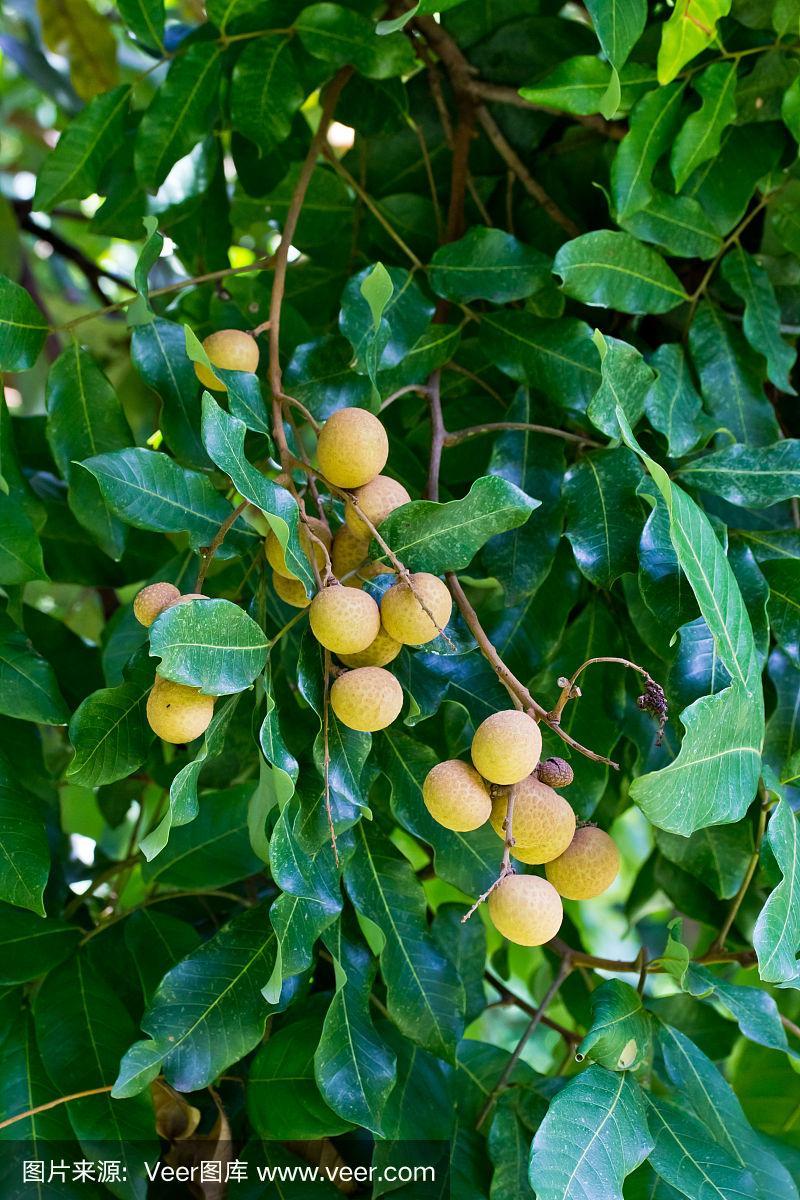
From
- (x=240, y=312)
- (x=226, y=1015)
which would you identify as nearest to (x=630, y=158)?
(x=240, y=312)

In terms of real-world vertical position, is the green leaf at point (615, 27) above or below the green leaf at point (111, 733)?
above

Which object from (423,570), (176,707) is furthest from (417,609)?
(176,707)

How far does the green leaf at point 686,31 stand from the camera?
72 centimetres

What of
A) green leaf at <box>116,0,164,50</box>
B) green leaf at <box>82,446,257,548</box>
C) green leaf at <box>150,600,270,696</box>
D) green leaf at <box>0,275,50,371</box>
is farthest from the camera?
green leaf at <box>116,0,164,50</box>

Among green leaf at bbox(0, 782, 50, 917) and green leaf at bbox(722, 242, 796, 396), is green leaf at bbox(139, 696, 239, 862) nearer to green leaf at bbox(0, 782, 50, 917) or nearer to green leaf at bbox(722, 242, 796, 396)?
green leaf at bbox(0, 782, 50, 917)

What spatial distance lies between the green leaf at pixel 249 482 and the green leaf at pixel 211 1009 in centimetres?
28

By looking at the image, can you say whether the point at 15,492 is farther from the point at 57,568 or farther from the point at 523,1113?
the point at 523,1113

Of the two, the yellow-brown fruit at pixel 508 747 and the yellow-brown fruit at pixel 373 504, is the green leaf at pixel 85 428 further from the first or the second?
the yellow-brown fruit at pixel 508 747

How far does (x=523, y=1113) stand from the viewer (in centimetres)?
76

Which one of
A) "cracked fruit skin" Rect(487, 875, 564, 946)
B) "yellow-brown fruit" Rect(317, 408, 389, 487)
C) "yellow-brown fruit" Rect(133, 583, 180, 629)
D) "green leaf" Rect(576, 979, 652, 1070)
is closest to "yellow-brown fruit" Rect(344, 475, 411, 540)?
"yellow-brown fruit" Rect(317, 408, 389, 487)

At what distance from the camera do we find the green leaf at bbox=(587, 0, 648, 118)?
70cm

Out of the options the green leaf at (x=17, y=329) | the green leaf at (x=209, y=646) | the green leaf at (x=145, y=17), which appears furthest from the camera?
the green leaf at (x=145, y=17)

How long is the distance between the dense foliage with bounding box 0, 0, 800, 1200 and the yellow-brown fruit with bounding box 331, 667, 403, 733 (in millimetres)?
41

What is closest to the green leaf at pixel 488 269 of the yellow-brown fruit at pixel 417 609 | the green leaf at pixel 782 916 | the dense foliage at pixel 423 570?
the dense foliage at pixel 423 570
